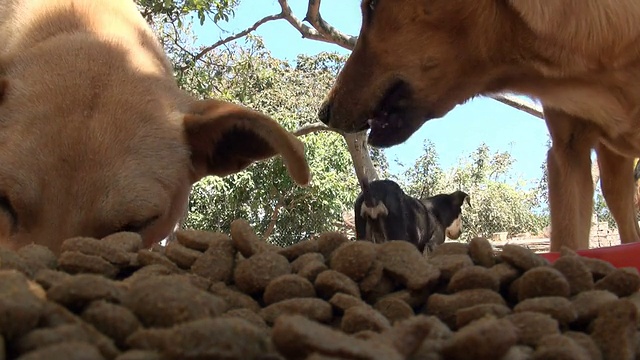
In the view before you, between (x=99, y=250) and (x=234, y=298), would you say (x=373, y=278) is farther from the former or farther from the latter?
(x=99, y=250)

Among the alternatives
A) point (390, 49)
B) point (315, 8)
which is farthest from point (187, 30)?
point (390, 49)

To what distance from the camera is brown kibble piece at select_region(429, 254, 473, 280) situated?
1.61 m

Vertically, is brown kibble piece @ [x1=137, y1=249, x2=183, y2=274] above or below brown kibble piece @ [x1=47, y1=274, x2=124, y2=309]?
above

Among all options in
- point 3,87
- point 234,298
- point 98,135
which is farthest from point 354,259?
point 3,87

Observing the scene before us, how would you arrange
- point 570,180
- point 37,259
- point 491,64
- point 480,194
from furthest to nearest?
point 480,194
point 570,180
point 491,64
point 37,259

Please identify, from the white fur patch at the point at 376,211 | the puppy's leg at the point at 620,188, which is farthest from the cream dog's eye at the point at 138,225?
the puppy's leg at the point at 620,188

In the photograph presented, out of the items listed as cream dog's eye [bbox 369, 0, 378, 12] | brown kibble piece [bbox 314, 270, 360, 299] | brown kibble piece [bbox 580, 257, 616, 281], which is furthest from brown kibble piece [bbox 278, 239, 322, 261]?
cream dog's eye [bbox 369, 0, 378, 12]

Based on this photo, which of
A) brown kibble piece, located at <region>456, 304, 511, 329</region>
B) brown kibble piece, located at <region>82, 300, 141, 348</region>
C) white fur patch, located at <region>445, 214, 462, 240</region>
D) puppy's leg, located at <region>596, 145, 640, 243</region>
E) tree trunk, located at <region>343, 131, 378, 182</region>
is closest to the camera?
brown kibble piece, located at <region>82, 300, 141, 348</region>

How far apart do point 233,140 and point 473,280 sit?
1.66 m

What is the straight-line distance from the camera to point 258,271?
154 centimetres

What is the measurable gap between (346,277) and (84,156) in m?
1.33

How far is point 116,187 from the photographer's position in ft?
8.07

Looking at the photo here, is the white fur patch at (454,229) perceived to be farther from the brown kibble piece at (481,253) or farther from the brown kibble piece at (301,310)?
the brown kibble piece at (301,310)

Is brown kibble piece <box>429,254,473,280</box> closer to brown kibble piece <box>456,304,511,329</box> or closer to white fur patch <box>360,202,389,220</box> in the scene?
brown kibble piece <box>456,304,511,329</box>
